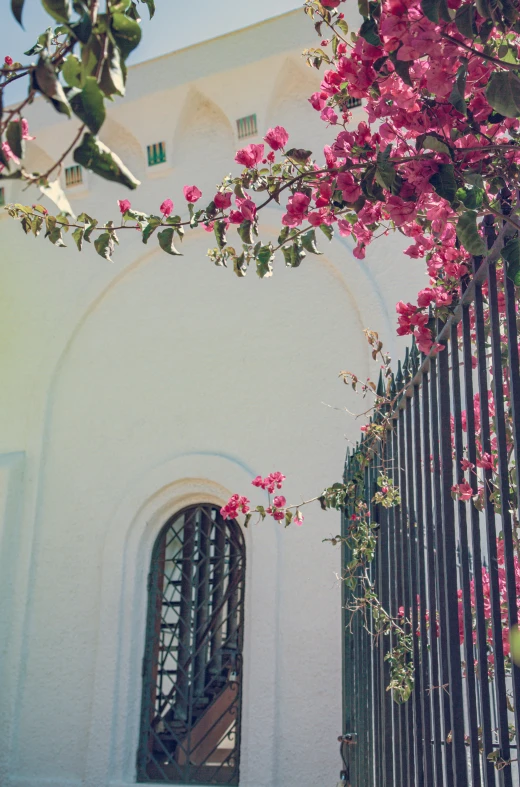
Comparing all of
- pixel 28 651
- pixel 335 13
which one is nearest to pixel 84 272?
pixel 28 651

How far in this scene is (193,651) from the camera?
6414 millimetres

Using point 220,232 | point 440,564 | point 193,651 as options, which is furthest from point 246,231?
point 193,651

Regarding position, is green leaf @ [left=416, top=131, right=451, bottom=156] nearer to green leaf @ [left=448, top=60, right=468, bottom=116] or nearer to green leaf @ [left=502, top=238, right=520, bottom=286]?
green leaf @ [left=448, top=60, right=468, bottom=116]

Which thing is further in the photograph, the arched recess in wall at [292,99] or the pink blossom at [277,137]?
the arched recess in wall at [292,99]

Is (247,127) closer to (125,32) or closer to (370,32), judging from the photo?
(370,32)

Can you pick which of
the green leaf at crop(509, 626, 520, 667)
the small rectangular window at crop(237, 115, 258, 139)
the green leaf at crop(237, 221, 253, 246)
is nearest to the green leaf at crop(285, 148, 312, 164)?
the green leaf at crop(237, 221, 253, 246)

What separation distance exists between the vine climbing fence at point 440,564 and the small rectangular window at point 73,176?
4988 mm

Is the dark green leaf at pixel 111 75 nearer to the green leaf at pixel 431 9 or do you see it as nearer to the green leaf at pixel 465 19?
the green leaf at pixel 431 9

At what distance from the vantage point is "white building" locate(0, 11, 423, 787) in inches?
244

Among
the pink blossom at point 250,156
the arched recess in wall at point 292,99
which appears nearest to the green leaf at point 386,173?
the pink blossom at point 250,156

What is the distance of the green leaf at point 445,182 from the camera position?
1837 millimetres

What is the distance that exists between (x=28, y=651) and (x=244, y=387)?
2693mm

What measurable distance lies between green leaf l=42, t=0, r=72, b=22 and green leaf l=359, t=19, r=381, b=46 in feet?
2.90

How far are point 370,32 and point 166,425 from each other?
17.5 feet
